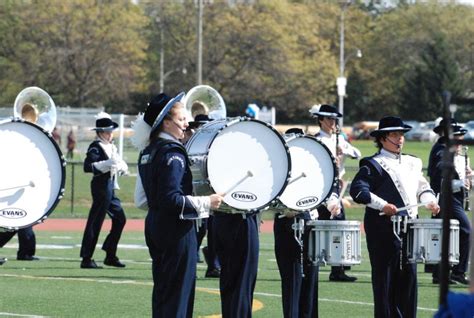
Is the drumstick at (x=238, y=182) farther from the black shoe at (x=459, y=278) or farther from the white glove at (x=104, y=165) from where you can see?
the white glove at (x=104, y=165)

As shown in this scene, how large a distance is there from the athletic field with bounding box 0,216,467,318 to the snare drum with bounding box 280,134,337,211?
5.51 feet

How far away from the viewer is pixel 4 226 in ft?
31.3

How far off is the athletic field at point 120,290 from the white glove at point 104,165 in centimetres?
122

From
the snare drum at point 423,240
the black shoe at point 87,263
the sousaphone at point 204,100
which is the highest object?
the sousaphone at point 204,100

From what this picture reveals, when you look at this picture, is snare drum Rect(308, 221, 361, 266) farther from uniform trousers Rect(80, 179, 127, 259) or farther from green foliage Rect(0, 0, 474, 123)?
green foliage Rect(0, 0, 474, 123)

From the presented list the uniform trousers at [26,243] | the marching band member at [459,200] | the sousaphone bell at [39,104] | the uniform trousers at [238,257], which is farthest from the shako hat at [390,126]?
the sousaphone bell at [39,104]

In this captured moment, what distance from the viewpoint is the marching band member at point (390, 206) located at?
9812mm

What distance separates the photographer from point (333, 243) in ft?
33.2

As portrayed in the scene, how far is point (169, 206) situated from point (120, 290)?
5349 millimetres

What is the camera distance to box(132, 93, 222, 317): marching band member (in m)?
7.89

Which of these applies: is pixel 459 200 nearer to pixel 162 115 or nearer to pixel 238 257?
pixel 238 257

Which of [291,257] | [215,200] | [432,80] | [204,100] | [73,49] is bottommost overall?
[291,257]

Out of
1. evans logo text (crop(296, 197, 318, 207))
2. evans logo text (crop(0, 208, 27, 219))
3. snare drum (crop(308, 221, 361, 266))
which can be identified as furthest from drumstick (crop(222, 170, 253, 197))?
evans logo text (crop(0, 208, 27, 219))

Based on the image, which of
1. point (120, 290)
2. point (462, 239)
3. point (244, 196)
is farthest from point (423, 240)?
point (462, 239)
